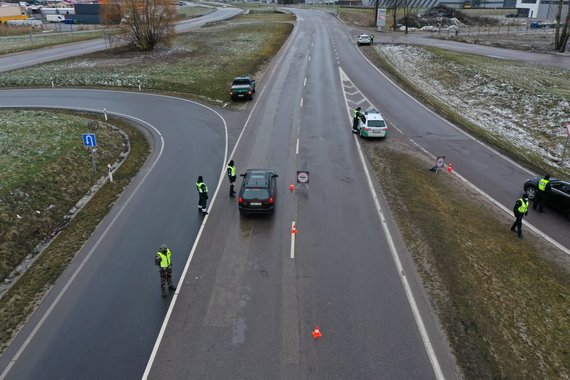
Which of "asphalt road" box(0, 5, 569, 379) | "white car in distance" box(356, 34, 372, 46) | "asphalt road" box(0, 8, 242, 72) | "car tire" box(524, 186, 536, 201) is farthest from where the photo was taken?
"white car in distance" box(356, 34, 372, 46)

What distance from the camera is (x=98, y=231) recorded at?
17.1 meters

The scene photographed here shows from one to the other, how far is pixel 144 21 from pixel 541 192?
163ft

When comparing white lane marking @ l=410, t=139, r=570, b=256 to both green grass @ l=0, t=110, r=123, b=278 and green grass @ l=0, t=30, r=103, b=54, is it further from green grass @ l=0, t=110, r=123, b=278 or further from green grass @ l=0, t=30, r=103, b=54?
green grass @ l=0, t=30, r=103, b=54

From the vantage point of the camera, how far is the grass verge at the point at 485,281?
36.2 ft

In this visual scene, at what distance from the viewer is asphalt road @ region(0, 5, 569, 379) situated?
35.7 ft

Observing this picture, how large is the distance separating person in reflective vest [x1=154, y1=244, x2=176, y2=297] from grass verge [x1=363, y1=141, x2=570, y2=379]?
801 centimetres

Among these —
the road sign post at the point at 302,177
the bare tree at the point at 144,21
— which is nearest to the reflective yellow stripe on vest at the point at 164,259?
the road sign post at the point at 302,177

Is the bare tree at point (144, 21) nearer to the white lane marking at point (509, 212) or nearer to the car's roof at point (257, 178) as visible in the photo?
the white lane marking at point (509, 212)

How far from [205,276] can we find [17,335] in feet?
17.6

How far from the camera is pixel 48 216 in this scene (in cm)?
1816

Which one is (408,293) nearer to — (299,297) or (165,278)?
(299,297)

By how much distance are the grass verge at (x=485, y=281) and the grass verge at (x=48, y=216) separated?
12313 mm

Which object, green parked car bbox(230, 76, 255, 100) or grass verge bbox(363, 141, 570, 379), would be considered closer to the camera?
grass verge bbox(363, 141, 570, 379)

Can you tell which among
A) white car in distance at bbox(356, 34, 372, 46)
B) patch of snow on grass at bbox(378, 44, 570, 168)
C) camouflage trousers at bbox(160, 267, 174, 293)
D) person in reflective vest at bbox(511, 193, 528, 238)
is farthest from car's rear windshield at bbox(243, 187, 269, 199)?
white car in distance at bbox(356, 34, 372, 46)
